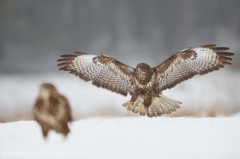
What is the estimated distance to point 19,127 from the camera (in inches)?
78.2

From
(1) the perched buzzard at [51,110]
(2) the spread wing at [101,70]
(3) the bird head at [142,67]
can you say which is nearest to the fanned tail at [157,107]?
(2) the spread wing at [101,70]

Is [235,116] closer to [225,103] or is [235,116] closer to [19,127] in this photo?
[225,103]

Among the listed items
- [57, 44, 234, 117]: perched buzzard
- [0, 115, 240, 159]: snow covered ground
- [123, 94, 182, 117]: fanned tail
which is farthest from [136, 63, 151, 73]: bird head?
[0, 115, 240, 159]: snow covered ground

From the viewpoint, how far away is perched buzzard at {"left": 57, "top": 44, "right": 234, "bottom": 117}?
6.56 ft

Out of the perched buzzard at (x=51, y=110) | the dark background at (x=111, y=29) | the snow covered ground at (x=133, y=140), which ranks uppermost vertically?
the dark background at (x=111, y=29)

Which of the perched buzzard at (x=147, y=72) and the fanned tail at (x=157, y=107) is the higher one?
the perched buzzard at (x=147, y=72)

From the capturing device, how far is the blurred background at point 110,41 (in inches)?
80.5

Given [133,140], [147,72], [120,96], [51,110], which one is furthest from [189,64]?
[51,110]

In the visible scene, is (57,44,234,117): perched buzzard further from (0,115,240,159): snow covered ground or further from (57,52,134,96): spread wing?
(0,115,240,159): snow covered ground

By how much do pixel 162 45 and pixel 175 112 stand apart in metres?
0.50

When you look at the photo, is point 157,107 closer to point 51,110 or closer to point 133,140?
point 133,140

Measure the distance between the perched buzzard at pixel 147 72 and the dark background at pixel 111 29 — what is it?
2.8 inches

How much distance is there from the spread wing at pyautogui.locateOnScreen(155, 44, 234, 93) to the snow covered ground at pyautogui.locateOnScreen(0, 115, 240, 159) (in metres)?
0.29

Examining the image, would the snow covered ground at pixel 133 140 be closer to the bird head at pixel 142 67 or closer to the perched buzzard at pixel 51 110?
the perched buzzard at pixel 51 110
